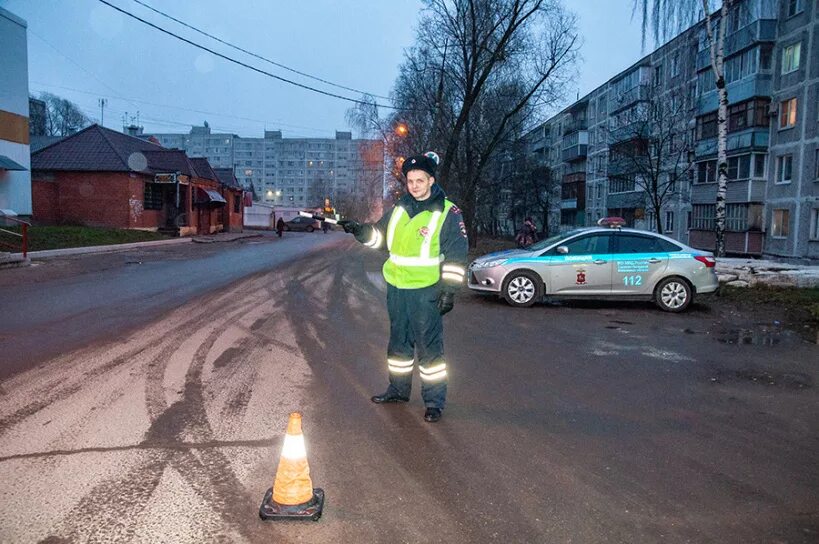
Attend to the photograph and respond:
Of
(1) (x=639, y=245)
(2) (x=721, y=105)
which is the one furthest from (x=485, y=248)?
(1) (x=639, y=245)

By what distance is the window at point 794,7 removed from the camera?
3079 cm

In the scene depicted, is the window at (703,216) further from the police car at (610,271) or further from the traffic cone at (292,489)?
the traffic cone at (292,489)

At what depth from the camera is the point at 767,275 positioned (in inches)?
500

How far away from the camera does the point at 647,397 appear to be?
5668mm

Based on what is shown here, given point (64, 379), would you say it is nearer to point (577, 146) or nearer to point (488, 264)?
point (488, 264)

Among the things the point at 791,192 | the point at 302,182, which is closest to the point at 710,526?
the point at 791,192

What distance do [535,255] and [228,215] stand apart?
41.8 meters

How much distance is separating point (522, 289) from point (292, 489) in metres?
8.45

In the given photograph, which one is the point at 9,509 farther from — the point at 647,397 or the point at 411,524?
the point at 647,397

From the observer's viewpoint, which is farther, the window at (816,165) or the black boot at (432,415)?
the window at (816,165)

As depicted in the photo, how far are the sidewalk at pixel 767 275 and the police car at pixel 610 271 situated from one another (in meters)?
2.25

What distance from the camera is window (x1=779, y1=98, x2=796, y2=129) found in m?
31.5

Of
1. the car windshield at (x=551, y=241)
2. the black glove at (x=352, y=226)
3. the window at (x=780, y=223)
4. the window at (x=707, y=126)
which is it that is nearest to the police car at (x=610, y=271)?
the car windshield at (x=551, y=241)

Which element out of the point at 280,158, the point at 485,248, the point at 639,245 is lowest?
the point at 485,248
